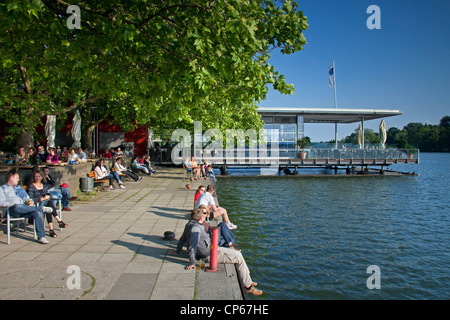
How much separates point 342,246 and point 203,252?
5.86m

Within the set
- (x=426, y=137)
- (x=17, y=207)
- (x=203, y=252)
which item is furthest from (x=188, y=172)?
(x=426, y=137)

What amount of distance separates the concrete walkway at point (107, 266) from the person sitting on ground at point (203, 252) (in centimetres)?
16

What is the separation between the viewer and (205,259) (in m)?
5.93

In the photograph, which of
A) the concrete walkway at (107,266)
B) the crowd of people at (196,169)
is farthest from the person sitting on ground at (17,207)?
the crowd of people at (196,169)

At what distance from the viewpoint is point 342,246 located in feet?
32.9

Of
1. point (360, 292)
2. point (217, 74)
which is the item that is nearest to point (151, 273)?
point (217, 74)

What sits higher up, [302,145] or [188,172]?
[302,145]

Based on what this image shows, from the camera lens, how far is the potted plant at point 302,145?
115 ft

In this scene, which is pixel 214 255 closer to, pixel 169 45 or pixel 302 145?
pixel 169 45

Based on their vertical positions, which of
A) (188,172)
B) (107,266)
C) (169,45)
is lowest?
(107,266)

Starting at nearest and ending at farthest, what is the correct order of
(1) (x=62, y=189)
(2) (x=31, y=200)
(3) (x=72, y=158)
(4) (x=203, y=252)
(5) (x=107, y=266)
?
(5) (x=107, y=266), (4) (x=203, y=252), (2) (x=31, y=200), (1) (x=62, y=189), (3) (x=72, y=158)

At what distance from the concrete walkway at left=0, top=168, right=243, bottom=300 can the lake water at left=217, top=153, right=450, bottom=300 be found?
2.25m

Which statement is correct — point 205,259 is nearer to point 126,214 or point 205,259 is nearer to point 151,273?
point 151,273

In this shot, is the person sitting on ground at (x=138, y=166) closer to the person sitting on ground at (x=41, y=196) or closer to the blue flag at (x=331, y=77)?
the person sitting on ground at (x=41, y=196)
